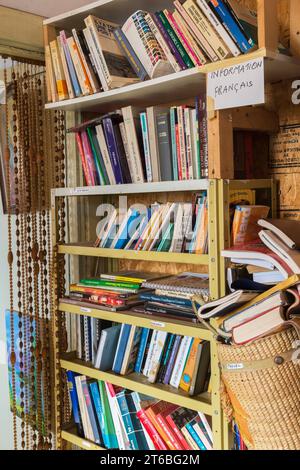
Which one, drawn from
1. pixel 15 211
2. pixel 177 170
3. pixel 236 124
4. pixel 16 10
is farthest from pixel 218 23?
pixel 15 211

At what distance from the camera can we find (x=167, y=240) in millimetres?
1787

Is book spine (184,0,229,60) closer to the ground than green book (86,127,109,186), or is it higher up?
higher up

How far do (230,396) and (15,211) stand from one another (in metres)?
1.27

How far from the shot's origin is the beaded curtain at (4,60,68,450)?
7.20 ft

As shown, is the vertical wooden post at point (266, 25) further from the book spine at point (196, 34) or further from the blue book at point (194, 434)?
the blue book at point (194, 434)

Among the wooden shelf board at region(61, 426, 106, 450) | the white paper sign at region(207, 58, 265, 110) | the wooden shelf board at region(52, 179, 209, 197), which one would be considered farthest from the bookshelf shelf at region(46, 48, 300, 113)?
the wooden shelf board at region(61, 426, 106, 450)

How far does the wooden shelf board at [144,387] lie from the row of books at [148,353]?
0.03 metres

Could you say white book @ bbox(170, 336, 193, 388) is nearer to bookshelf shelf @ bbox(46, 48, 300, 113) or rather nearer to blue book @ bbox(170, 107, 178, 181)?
blue book @ bbox(170, 107, 178, 181)

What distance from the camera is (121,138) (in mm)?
1933

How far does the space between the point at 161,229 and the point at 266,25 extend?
74 centimetres

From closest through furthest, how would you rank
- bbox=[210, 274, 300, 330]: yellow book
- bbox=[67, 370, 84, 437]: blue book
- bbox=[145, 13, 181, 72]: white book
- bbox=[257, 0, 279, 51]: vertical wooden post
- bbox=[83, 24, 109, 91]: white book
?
bbox=[210, 274, 300, 330]: yellow book → bbox=[257, 0, 279, 51]: vertical wooden post → bbox=[145, 13, 181, 72]: white book → bbox=[83, 24, 109, 91]: white book → bbox=[67, 370, 84, 437]: blue book

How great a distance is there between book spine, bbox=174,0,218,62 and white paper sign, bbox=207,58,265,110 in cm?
6

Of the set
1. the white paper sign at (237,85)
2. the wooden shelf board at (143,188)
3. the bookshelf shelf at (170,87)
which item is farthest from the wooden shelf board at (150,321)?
the bookshelf shelf at (170,87)
